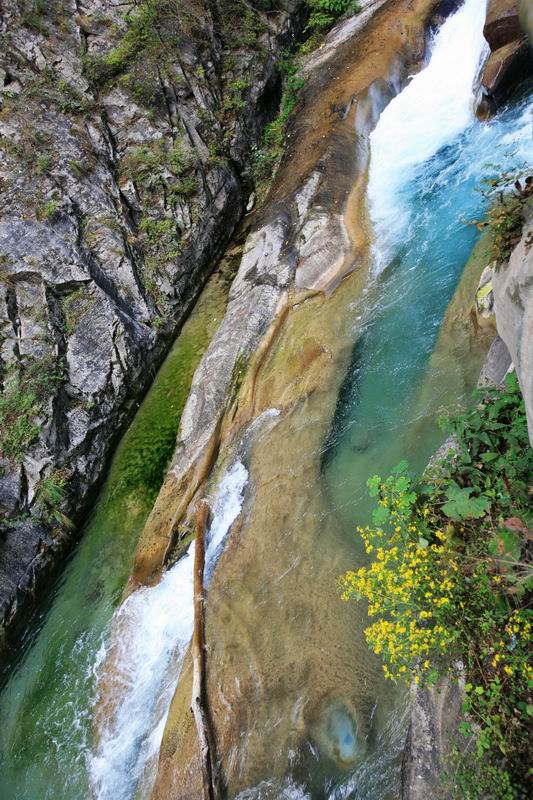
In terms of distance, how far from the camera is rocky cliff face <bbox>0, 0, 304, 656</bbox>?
8.48 metres

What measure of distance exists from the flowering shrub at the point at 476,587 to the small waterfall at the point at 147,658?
272 cm

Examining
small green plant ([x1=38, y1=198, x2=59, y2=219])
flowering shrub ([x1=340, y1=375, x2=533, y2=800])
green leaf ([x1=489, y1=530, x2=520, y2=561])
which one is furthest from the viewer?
small green plant ([x1=38, y1=198, x2=59, y2=219])

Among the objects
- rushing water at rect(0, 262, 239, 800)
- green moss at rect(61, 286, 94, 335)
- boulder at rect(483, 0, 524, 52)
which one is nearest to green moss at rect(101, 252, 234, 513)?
rushing water at rect(0, 262, 239, 800)

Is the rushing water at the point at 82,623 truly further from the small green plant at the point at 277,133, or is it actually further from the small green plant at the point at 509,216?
the small green plant at the point at 509,216

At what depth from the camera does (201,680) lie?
527 centimetres

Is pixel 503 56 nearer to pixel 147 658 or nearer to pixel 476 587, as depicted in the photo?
pixel 476 587

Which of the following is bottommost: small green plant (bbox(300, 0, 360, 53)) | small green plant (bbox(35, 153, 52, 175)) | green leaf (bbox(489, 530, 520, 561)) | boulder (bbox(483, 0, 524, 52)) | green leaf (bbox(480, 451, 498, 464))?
green leaf (bbox(489, 530, 520, 561))

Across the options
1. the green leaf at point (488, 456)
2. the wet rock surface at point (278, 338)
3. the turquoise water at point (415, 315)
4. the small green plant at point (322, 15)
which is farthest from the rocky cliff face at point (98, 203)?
the green leaf at point (488, 456)

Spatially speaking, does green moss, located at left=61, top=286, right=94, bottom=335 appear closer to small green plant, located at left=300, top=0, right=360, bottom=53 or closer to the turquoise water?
the turquoise water

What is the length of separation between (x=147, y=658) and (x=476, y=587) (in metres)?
4.37

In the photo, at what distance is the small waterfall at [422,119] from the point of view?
31.5 feet

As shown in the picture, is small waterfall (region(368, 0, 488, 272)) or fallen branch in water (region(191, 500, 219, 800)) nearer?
fallen branch in water (region(191, 500, 219, 800))

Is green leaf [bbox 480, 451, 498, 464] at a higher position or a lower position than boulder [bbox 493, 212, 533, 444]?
lower

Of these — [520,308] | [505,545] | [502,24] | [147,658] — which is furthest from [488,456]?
[502,24]
